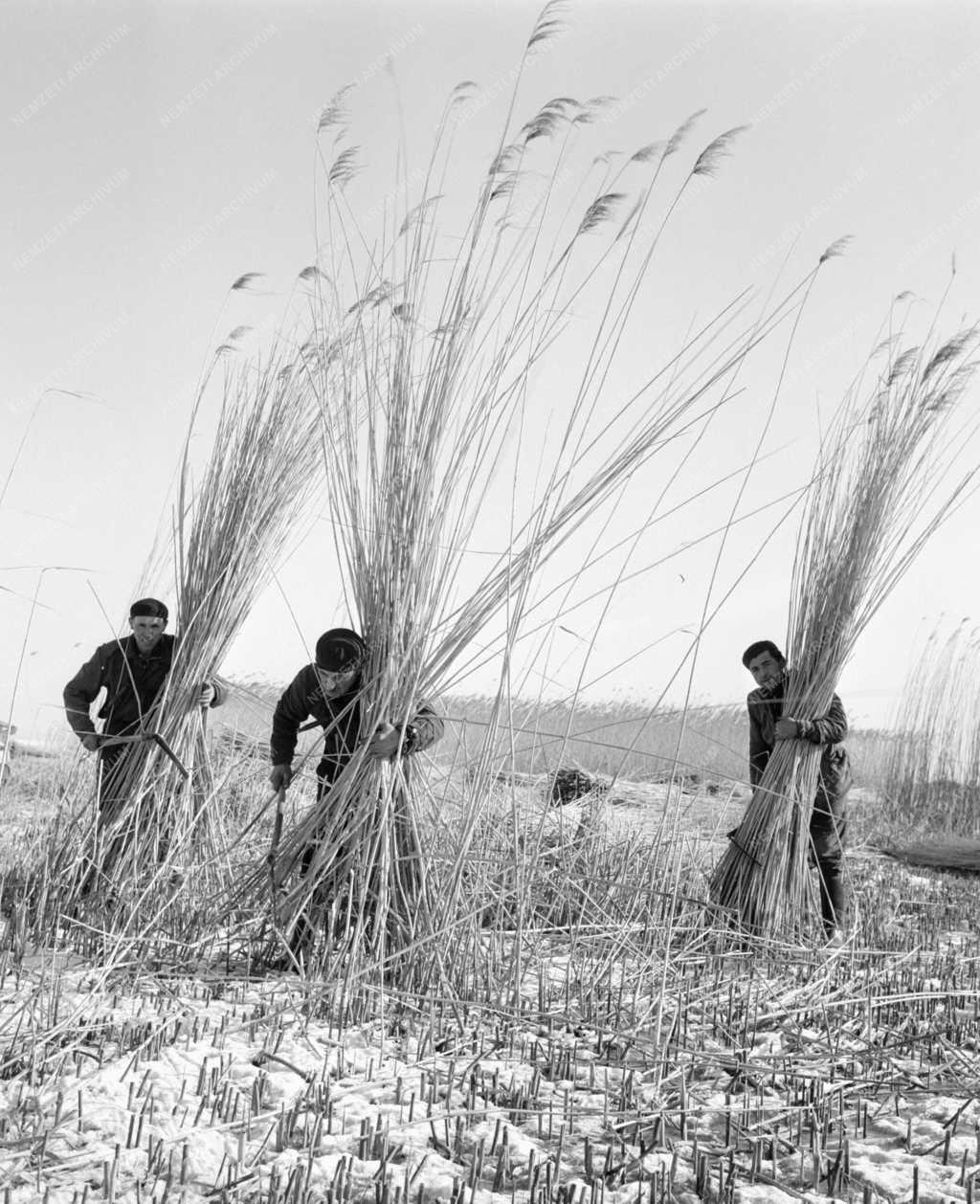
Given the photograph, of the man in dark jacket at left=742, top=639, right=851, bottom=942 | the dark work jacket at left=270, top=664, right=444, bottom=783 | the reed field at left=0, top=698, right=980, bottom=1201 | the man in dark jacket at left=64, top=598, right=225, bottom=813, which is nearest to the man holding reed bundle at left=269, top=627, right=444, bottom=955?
the dark work jacket at left=270, top=664, right=444, bottom=783

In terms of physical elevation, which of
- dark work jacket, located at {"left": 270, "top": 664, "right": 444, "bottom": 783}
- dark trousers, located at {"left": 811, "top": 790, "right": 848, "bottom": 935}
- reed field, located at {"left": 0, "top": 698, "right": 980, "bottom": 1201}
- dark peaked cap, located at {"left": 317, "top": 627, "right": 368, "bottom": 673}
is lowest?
reed field, located at {"left": 0, "top": 698, "right": 980, "bottom": 1201}

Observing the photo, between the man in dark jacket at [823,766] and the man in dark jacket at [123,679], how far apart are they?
224cm

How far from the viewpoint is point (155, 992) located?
235 centimetres

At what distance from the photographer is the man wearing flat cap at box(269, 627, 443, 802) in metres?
2.60

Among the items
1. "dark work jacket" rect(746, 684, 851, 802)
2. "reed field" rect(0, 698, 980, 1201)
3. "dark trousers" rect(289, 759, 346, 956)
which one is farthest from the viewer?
"dark work jacket" rect(746, 684, 851, 802)

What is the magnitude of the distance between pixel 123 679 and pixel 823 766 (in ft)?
9.00

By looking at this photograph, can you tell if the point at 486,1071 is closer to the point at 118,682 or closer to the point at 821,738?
the point at 821,738

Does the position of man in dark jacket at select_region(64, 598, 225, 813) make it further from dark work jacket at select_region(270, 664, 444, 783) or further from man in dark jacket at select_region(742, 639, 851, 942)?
man in dark jacket at select_region(742, 639, 851, 942)

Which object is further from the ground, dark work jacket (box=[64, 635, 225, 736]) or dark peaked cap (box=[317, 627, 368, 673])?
dark peaked cap (box=[317, 627, 368, 673])

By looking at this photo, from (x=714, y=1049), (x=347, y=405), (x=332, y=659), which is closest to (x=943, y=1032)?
(x=714, y=1049)

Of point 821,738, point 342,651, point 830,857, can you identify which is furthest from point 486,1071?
point 830,857

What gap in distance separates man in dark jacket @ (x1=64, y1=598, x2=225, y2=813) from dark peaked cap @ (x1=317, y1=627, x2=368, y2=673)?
121cm

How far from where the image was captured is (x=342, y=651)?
270 centimetres

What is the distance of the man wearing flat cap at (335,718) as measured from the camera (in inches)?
102
